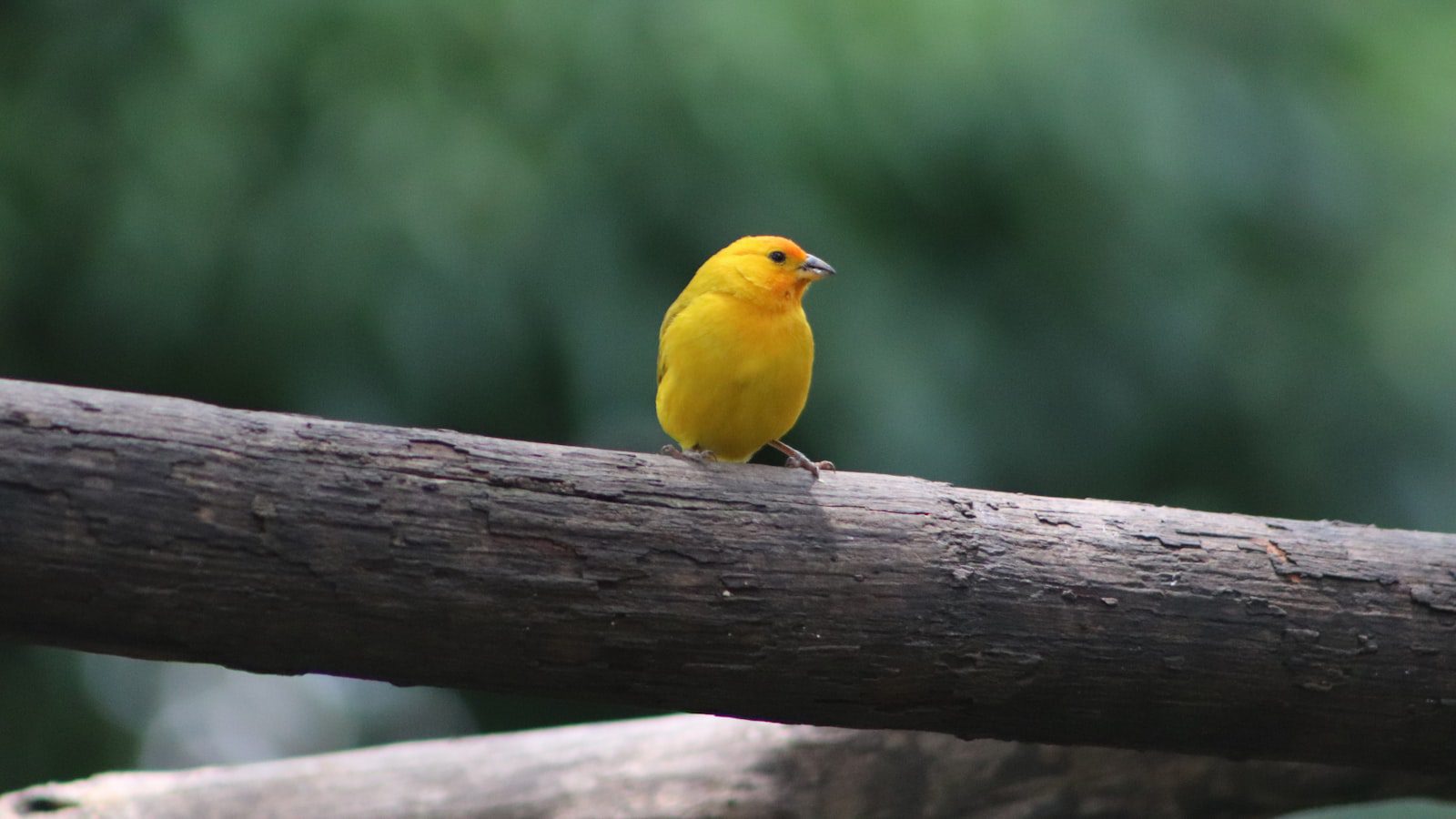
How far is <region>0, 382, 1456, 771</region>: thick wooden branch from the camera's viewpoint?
7.02 ft

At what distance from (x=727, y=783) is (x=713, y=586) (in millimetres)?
1704

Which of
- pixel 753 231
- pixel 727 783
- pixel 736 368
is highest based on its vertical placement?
pixel 753 231

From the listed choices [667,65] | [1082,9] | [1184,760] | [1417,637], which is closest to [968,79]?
[1082,9]

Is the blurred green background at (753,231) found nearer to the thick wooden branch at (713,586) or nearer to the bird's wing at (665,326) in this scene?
the bird's wing at (665,326)

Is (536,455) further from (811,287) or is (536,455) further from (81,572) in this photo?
(811,287)

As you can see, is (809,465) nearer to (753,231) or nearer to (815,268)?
(815,268)

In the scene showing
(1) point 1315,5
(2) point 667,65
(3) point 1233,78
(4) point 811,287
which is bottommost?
(4) point 811,287

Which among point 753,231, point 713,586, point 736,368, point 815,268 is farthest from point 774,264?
point 753,231

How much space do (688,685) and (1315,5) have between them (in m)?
6.06

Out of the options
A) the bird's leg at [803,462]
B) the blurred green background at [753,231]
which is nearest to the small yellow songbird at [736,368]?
the bird's leg at [803,462]

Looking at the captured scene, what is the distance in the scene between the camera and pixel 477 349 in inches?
225

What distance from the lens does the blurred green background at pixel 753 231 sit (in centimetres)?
545

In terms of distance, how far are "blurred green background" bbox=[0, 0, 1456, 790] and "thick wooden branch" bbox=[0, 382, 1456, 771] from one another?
3179 millimetres

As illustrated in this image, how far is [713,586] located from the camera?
245 centimetres
